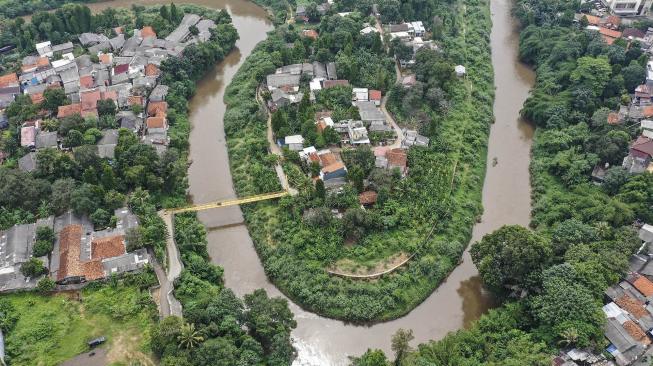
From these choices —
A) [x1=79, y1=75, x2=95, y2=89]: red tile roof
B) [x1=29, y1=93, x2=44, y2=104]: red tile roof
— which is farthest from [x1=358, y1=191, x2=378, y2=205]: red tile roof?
[x1=29, y1=93, x2=44, y2=104]: red tile roof

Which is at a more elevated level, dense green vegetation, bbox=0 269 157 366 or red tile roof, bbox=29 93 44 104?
red tile roof, bbox=29 93 44 104

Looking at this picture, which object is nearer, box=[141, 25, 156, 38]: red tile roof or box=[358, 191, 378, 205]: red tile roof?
box=[358, 191, 378, 205]: red tile roof

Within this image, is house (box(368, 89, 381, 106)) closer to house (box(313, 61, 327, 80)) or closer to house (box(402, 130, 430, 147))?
house (box(313, 61, 327, 80))

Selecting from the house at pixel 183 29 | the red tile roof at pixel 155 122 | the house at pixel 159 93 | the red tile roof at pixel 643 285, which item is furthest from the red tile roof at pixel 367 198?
the house at pixel 183 29

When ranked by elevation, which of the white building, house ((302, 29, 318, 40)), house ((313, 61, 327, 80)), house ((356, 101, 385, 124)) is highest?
the white building

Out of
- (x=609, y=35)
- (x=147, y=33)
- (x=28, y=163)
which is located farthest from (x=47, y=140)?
(x=609, y=35)

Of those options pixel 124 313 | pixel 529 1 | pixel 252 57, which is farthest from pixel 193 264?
pixel 529 1

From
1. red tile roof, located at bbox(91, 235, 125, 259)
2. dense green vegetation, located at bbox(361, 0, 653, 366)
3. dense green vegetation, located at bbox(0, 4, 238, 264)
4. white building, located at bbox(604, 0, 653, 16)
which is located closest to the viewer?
dense green vegetation, located at bbox(361, 0, 653, 366)
